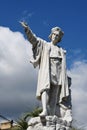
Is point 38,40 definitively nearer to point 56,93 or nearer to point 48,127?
point 56,93

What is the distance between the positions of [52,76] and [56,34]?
1.56m

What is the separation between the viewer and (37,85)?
14664 mm

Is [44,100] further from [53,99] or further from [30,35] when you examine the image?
[30,35]

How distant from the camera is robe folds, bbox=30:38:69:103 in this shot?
1443cm

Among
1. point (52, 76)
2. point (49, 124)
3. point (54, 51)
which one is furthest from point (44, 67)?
point (49, 124)

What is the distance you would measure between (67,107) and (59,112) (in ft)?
1.05

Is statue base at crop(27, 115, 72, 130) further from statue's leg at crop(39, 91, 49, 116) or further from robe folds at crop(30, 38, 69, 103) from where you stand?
robe folds at crop(30, 38, 69, 103)

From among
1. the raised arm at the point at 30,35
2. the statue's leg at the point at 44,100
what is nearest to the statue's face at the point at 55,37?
the raised arm at the point at 30,35

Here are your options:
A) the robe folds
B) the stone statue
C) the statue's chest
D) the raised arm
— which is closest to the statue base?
the stone statue

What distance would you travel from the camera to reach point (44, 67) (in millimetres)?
14680

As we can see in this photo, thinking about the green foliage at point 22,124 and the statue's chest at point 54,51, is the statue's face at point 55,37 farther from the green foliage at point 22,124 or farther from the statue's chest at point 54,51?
the green foliage at point 22,124

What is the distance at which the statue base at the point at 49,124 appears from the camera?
13641 millimetres

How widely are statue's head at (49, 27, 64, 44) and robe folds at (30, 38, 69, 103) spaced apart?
308 mm

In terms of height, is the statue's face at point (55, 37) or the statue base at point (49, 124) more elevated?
the statue's face at point (55, 37)
